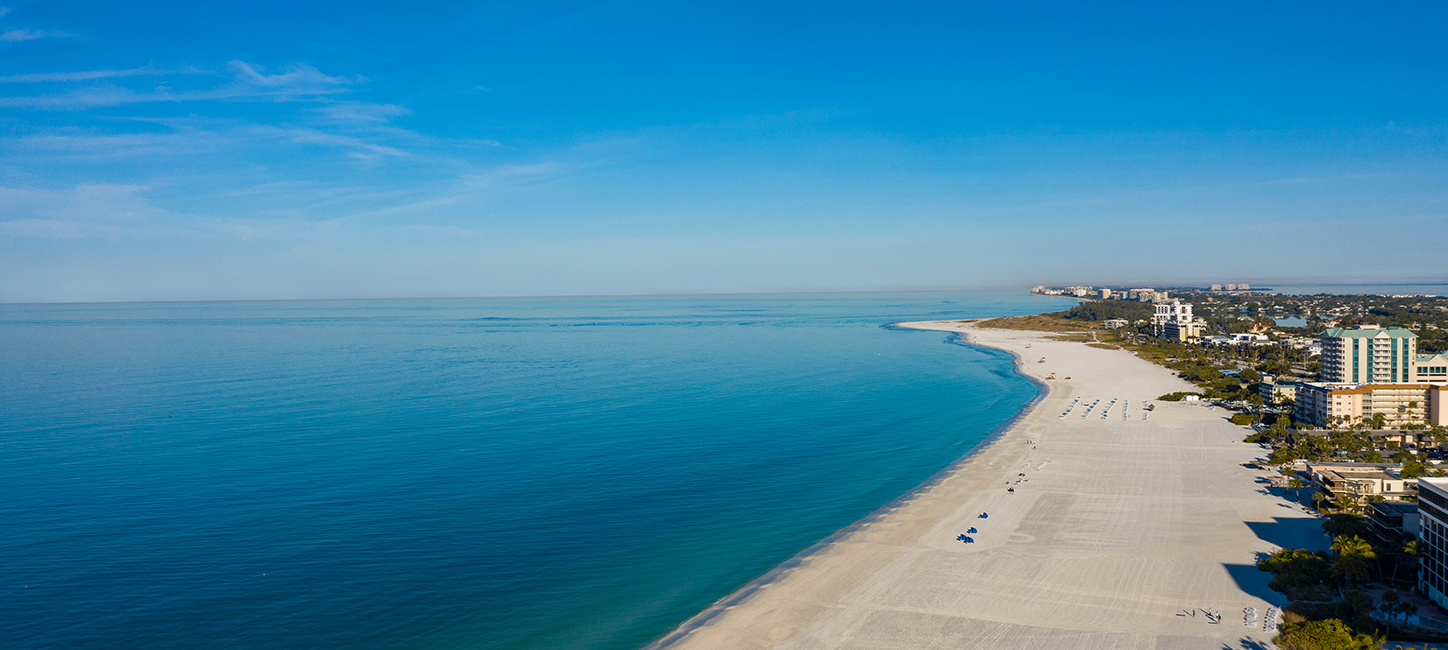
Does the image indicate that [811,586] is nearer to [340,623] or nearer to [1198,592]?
[1198,592]

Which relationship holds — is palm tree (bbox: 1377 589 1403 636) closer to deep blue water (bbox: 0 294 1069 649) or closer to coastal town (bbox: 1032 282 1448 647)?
coastal town (bbox: 1032 282 1448 647)

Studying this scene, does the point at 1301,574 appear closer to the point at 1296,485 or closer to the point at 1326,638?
the point at 1326,638

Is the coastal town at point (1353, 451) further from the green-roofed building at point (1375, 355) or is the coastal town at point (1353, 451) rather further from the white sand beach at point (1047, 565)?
the white sand beach at point (1047, 565)

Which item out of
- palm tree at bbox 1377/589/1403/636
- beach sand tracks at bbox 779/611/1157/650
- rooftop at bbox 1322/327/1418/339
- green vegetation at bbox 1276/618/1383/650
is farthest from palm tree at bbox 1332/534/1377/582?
rooftop at bbox 1322/327/1418/339

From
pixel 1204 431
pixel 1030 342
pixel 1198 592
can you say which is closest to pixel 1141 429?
pixel 1204 431

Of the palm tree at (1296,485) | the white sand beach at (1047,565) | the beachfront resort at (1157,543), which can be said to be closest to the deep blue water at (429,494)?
the white sand beach at (1047,565)

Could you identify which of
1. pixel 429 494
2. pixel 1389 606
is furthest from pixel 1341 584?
pixel 429 494
